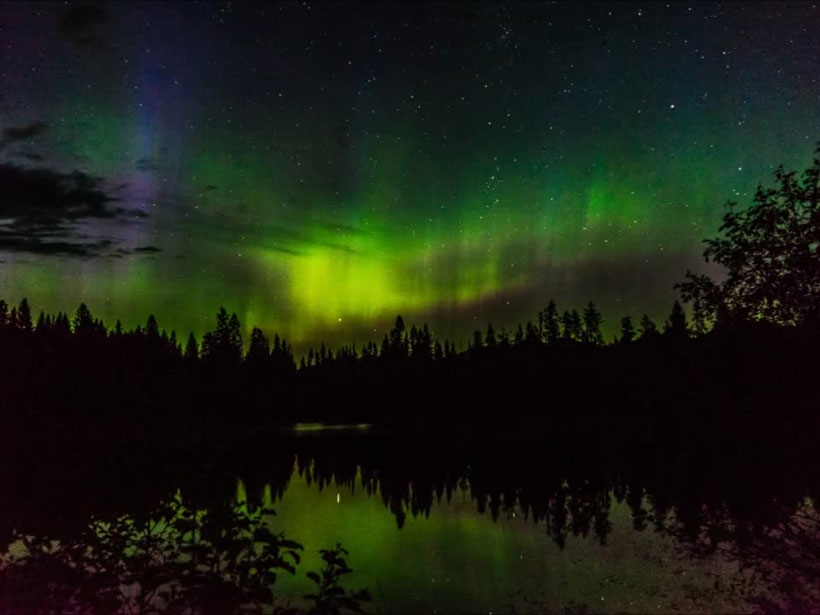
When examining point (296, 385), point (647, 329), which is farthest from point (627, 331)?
point (296, 385)

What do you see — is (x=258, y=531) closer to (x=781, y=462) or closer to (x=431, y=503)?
(x=431, y=503)

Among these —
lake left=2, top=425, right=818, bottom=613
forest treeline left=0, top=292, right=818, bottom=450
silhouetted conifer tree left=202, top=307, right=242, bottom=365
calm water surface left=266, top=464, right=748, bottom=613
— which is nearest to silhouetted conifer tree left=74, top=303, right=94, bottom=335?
forest treeline left=0, top=292, right=818, bottom=450

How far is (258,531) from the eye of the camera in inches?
425

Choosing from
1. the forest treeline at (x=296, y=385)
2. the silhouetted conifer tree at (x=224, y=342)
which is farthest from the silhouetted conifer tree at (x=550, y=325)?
the silhouetted conifer tree at (x=224, y=342)

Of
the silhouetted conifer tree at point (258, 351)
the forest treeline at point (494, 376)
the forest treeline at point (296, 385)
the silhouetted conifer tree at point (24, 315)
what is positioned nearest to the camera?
the forest treeline at point (494, 376)

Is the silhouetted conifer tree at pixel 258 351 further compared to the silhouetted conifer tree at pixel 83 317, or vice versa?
Answer: the silhouetted conifer tree at pixel 258 351

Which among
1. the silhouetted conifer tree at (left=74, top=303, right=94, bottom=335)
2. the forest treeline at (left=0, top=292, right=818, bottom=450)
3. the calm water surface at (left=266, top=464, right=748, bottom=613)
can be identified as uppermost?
the silhouetted conifer tree at (left=74, top=303, right=94, bottom=335)

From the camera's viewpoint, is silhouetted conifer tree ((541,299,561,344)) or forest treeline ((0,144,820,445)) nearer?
forest treeline ((0,144,820,445))

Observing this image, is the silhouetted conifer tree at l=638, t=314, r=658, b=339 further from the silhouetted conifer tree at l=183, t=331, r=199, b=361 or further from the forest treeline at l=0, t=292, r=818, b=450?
the silhouetted conifer tree at l=183, t=331, r=199, b=361

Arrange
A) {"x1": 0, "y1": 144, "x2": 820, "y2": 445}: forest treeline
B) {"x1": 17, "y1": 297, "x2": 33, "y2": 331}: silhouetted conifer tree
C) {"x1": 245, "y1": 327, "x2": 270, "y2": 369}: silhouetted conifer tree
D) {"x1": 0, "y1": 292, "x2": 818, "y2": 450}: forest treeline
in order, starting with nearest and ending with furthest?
{"x1": 0, "y1": 144, "x2": 820, "y2": 445}: forest treeline → {"x1": 0, "y1": 292, "x2": 818, "y2": 450}: forest treeline → {"x1": 17, "y1": 297, "x2": 33, "y2": 331}: silhouetted conifer tree → {"x1": 245, "y1": 327, "x2": 270, "y2": 369}: silhouetted conifer tree

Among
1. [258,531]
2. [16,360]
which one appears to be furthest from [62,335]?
[258,531]

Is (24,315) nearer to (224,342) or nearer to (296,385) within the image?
(224,342)

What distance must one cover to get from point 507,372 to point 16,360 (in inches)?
3235

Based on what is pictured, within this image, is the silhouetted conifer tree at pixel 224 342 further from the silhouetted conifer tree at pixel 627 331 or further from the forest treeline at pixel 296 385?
the silhouetted conifer tree at pixel 627 331
